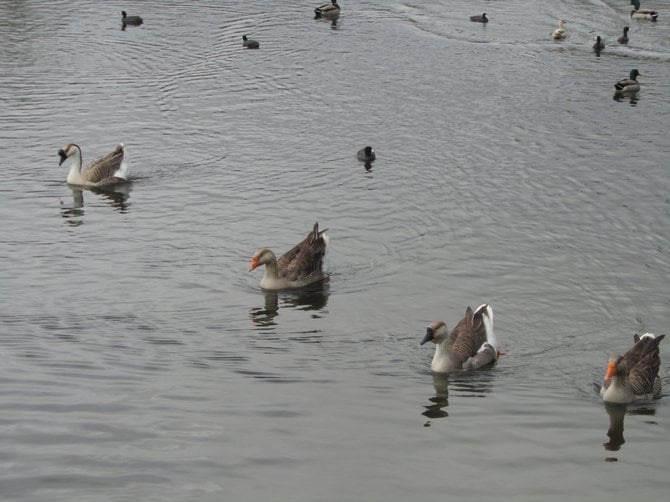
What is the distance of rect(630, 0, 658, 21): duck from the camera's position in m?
48.1

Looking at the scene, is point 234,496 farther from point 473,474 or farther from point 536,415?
point 536,415

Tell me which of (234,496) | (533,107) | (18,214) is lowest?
(234,496)

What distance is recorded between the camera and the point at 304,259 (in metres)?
22.3

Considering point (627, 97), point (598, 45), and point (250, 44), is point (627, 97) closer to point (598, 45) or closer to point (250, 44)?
point (598, 45)

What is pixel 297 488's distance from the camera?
13.7 meters

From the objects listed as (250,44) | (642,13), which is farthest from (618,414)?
(642,13)

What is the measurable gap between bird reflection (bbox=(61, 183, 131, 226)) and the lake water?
0.09 m

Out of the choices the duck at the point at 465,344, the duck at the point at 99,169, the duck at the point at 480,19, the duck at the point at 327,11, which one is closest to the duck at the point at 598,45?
the duck at the point at 480,19

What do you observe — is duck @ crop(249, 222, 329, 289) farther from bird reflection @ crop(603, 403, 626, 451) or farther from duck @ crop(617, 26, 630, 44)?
duck @ crop(617, 26, 630, 44)

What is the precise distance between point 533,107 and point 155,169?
468 inches

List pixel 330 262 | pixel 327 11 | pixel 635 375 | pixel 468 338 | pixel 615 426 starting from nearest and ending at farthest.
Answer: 1. pixel 615 426
2. pixel 635 375
3. pixel 468 338
4. pixel 330 262
5. pixel 327 11

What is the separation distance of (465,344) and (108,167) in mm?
13630

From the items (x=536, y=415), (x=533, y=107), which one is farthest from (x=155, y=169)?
(x=536, y=415)

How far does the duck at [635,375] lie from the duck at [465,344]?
6.49 ft
